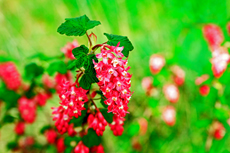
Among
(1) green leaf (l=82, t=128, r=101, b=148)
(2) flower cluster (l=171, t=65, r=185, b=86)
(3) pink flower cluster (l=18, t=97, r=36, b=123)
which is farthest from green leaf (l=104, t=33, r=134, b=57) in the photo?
(2) flower cluster (l=171, t=65, r=185, b=86)

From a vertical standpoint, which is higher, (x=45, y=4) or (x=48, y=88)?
(x=45, y=4)

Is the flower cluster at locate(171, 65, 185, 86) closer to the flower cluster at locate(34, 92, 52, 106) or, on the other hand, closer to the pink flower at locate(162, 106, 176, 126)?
the pink flower at locate(162, 106, 176, 126)

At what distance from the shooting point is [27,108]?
901 millimetres

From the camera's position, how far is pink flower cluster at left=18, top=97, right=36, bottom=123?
899 mm

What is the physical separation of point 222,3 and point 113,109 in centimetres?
169

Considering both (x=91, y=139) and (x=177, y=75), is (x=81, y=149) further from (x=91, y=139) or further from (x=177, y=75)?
(x=177, y=75)

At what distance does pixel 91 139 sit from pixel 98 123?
0.17 feet

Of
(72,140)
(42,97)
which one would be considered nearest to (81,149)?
(72,140)

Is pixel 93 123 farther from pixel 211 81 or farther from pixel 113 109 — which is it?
pixel 211 81

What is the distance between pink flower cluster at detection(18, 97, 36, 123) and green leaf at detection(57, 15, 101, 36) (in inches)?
21.1

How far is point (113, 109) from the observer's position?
1.53ft

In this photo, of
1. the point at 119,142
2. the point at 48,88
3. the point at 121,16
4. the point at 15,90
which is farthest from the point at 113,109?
the point at 121,16

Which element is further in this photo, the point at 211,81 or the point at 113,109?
the point at 211,81

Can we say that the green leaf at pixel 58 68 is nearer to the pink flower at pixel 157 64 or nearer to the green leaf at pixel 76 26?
the green leaf at pixel 76 26
